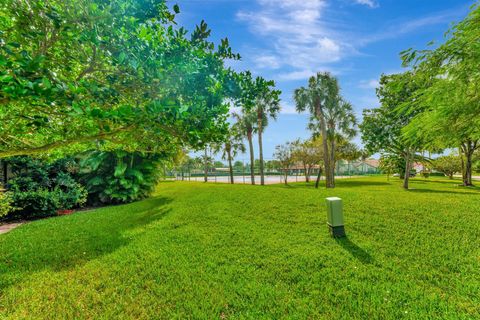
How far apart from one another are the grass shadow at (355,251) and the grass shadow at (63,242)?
5.71 m

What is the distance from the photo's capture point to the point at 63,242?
6.63m

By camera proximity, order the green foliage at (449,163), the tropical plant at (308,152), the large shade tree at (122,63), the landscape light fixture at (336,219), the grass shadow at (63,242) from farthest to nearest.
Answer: the green foliage at (449,163)
the tropical plant at (308,152)
the landscape light fixture at (336,219)
the grass shadow at (63,242)
the large shade tree at (122,63)

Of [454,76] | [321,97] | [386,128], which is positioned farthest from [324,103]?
[454,76]

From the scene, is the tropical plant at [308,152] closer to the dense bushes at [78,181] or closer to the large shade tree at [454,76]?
the dense bushes at [78,181]

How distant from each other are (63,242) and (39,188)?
6.33 metres

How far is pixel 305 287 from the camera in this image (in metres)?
3.86

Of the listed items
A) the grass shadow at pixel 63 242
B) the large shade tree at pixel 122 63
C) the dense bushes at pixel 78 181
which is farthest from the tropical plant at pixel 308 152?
the large shade tree at pixel 122 63

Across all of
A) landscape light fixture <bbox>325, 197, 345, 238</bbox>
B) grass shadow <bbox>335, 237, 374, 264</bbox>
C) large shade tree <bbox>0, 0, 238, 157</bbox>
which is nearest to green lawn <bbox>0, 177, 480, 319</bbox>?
grass shadow <bbox>335, 237, 374, 264</bbox>

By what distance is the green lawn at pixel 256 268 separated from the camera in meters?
3.39

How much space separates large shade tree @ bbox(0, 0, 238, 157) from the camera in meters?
2.67

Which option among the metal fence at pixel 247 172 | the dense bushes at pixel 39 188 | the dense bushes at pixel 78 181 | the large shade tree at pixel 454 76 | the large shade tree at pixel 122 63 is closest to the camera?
the large shade tree at pixel 122 63

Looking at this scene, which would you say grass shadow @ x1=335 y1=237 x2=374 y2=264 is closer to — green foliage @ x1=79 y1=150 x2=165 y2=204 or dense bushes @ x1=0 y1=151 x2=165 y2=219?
dense bushes @ x1=0 y1=151 x2=165 y2=219

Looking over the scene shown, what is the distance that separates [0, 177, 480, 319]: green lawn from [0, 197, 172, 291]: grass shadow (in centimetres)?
4

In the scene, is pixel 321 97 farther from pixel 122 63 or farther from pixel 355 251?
pixel 122 63
